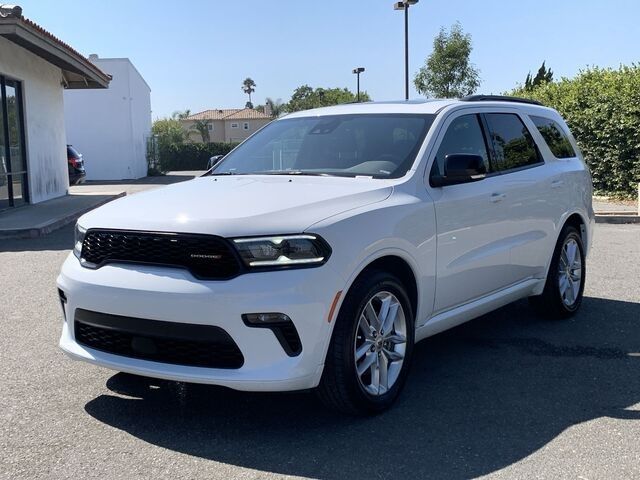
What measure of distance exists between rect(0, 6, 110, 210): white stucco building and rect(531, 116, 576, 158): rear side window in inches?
411

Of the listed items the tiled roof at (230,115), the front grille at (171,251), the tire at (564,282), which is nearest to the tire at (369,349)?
the front grille at (171,251)

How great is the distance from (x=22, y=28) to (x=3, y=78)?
238 cm

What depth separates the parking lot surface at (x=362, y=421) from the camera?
3396 mm

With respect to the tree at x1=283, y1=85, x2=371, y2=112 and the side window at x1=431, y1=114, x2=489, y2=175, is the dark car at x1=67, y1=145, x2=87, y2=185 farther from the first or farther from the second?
the tree at x1=283, y1=85, x2=371, y2=112

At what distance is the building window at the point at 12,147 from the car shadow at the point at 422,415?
1237 centimetres

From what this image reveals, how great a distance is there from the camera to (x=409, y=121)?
4910mm

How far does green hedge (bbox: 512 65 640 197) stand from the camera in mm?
16875

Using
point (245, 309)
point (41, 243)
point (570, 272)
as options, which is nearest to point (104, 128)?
point (41, 243)

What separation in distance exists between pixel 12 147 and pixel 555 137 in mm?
13259

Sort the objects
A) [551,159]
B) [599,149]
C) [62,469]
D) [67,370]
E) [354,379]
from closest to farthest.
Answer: [62,469], [354,379], [67,370], [551,159], [599,149]

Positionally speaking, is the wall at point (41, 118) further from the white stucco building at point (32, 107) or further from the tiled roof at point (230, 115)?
the tiled roof at point (230, 115)

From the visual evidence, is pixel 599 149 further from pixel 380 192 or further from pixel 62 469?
pixel 62 469

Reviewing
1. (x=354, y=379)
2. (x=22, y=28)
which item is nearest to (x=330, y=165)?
(x=354, y=379)

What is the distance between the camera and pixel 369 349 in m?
3.95
